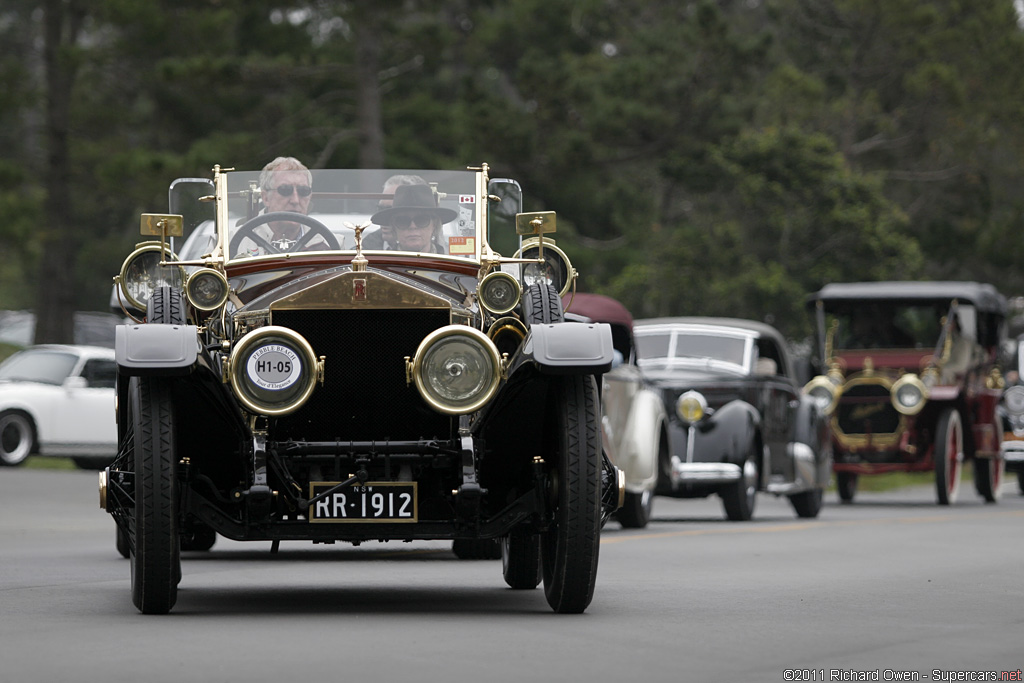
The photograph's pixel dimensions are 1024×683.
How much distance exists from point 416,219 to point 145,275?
1.38 meters

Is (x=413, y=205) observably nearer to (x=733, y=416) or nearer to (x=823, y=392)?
(x=733, y=416)

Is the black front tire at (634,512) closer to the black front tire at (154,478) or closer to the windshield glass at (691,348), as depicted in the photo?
the windshield glass at (691,348)

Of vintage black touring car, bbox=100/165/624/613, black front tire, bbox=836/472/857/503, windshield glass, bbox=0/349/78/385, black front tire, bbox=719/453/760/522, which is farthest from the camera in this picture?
windshield glass, bbox=0/349/78/385

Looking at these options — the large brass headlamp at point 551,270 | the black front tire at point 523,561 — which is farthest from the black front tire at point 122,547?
the large brass headlamp at point 551,270

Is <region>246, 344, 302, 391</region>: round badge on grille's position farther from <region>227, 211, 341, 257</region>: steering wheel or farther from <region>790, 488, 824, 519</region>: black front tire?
<region>790, 488, 824, 519</region>: black front tire

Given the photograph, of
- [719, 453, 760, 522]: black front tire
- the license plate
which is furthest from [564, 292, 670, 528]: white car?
the license plate

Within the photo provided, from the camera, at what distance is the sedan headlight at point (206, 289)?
331 inches

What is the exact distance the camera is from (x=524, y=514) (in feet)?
26.6

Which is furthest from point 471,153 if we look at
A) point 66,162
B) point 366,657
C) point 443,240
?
point 366,657

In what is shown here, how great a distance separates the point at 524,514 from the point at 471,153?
32607 mm

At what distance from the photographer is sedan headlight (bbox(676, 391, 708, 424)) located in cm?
1811

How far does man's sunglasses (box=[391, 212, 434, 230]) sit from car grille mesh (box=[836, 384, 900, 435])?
45.5 ft

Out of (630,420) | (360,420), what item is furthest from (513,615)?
(630,420)

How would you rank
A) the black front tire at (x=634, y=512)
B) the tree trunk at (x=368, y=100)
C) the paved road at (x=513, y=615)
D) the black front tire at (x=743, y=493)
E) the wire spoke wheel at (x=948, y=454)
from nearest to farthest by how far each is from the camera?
the paved road at (x=513, y=615), the black front tire at (x=634, y=512), the black front tire at (x=743, y=493), the wire spoke wheel at (x=948, y=454), the tree trunk at (x=368, y=100)
